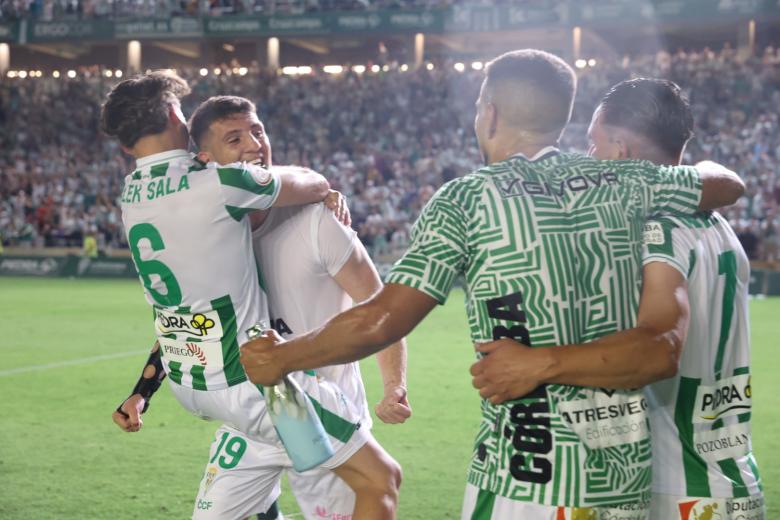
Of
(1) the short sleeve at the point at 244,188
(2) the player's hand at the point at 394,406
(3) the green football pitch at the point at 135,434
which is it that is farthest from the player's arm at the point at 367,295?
(3) the green football pitch at the point at 135,434

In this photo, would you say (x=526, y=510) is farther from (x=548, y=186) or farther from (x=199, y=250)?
(x=199, y=250)

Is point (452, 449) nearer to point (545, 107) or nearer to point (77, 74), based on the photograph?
point (545, 107)

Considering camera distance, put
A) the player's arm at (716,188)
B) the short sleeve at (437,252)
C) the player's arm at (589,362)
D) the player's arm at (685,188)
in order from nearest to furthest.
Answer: the player's arm at (589,362), the short sleeve at (437,252), the player's arm at (685,188), the player's arm at (716,188)

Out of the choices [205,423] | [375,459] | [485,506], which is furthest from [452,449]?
[485,506]

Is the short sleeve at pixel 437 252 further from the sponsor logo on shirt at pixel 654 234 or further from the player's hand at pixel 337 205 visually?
the player's hand at pixel 337 205

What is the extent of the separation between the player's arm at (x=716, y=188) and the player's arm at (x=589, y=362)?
58 centimetres

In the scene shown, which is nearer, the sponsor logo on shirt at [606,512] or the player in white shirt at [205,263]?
the sponsor logo on shirt at [606,512]

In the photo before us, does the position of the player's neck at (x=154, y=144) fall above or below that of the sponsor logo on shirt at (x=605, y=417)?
above

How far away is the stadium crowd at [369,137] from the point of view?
2788cm

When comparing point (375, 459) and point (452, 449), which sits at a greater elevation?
point (375, 459)

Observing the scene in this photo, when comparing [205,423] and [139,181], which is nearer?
[139,181]

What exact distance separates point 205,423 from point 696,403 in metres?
6.19

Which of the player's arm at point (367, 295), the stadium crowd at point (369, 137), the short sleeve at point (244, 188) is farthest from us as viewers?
the stadium crowd at point (369, 137)

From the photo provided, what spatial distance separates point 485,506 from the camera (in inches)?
104
